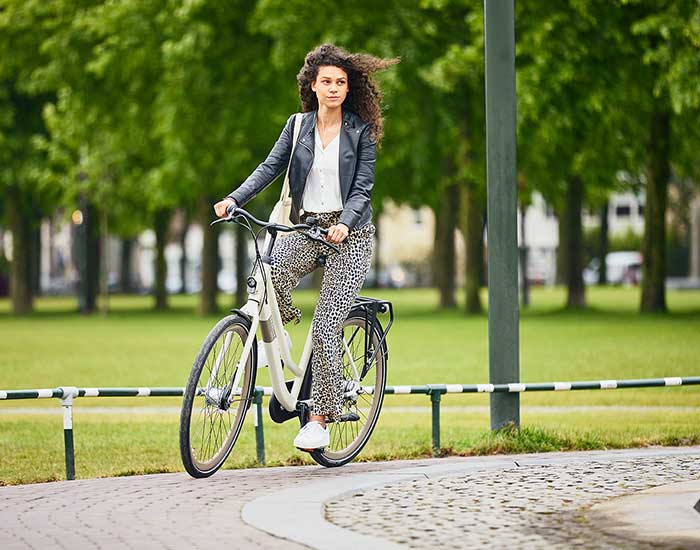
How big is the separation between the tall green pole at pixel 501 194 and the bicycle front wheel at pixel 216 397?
192 cm

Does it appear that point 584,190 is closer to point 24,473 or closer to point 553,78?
point 553,78

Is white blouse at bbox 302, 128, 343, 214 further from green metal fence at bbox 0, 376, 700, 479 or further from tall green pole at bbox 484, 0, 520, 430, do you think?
tall green pole at bbox 484, 0, 520, 430

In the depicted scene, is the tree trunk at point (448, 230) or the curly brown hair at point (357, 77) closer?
the curly brown hair at point (357, 77)

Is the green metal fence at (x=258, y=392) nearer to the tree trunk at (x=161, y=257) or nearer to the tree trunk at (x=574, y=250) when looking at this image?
the tree trunk at (x=574, y=250)

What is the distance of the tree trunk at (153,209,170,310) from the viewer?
51.1 metres

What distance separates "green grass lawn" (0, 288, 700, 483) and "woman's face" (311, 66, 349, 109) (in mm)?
2251

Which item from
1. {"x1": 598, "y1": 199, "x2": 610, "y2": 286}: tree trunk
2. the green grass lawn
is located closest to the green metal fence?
the green grass lawn

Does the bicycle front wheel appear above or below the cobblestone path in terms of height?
above

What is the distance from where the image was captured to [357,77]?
8.87m

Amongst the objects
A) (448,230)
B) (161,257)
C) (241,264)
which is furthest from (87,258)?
(448,230)

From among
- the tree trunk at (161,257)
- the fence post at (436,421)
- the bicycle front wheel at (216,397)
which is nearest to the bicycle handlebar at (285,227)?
the bicycle front wheel at (216,397)

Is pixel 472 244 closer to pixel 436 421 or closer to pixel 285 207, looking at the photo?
pixel 436 421

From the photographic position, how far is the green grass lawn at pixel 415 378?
34.4ft

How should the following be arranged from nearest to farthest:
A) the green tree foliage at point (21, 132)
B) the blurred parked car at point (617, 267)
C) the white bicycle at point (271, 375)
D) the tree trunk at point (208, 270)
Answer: the white bicycle at point (271, 375) → the green tree foliage at point (21, 132) → the tree trunk at point (208, 270) → the blurred parked car at point (617, 267)
